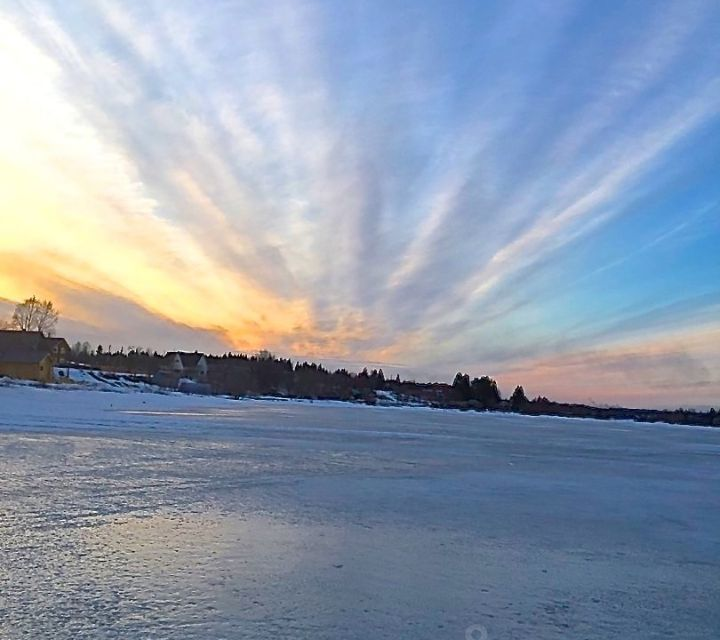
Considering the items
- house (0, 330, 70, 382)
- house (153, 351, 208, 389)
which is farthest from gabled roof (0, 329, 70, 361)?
house (153, 351, 208, 389)

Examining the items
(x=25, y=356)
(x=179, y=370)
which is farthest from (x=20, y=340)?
(x=179, y=370)

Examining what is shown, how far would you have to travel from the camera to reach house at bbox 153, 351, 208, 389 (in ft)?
238

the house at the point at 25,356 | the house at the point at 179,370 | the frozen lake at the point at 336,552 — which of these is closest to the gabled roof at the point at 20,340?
the house at the point at 25,356

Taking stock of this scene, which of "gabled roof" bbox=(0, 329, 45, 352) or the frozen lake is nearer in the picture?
the frozen lake

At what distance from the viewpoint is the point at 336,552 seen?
598 centimetres

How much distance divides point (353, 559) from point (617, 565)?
228 centimetres

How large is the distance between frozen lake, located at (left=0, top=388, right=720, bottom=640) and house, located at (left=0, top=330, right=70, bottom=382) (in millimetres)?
40888

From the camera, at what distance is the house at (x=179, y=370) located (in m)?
72.7

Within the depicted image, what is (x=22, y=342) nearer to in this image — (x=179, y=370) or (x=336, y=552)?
(x=179, y=370)

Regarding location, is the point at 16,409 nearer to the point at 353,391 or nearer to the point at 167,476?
the point at 167,476

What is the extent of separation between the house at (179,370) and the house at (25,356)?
16.0 m

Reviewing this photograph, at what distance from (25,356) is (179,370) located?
43.7 m

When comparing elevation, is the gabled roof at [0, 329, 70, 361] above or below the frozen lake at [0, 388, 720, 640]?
above

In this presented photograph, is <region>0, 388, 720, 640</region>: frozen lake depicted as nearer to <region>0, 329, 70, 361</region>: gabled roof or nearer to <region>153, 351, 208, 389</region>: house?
<region>0, 329, 70, 361</region>: gabled roof
